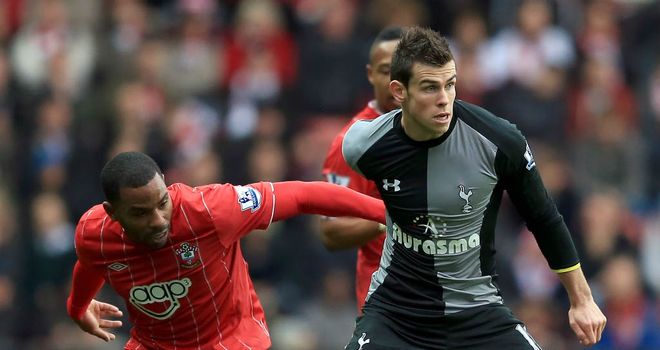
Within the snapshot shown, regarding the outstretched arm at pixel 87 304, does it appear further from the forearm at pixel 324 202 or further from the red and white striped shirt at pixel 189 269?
the forearm at pixel 324 202

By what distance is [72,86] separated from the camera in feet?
49.2

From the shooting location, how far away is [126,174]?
265 inches

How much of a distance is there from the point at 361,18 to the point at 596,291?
407cm

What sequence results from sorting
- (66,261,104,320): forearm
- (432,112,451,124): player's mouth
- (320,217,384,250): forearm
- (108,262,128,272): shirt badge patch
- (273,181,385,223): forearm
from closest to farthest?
(432,112,451,124): player's mouth, (273,181,385,223): forearm, (108,262,128,272): shirt badge patch, (66,261,104,320): forearm, (320,217,384,250): forearm

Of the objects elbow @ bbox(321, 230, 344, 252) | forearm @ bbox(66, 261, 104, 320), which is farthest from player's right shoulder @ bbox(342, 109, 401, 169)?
forearm @ bbox(66, 261, 104, 320)

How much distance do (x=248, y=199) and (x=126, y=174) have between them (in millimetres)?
680

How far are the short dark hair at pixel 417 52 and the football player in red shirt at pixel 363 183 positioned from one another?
1037 mm

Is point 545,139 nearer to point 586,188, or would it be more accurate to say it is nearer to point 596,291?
point 586,188

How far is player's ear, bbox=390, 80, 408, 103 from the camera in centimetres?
675

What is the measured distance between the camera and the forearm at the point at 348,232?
769 cm

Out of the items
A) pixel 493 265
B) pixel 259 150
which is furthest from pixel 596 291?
pixel 493 265

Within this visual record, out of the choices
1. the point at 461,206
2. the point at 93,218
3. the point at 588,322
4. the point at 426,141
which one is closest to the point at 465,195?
the point at 461,206

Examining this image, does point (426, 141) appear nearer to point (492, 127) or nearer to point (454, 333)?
point (492, 127)

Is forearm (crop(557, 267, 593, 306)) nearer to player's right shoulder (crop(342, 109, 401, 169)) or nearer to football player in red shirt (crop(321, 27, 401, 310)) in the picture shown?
player's right shoulder (crop(342, 109, 401, 169))
